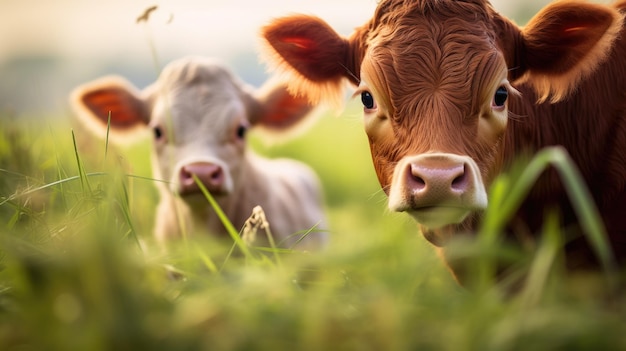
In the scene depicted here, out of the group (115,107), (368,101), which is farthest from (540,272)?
(115,107)

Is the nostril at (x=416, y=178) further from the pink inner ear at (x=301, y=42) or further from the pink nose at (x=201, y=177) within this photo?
the pink nose at (x=201, y=177)

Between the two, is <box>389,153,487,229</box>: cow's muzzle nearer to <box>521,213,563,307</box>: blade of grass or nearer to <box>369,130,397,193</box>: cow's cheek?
<box>369,130,397,193</box>: cow's cheek

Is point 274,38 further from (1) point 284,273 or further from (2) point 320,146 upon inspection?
(2) point 320,146

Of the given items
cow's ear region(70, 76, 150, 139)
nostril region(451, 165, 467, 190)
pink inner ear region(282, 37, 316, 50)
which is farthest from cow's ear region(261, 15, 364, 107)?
cow's ear region(70, 76, 150, 139)

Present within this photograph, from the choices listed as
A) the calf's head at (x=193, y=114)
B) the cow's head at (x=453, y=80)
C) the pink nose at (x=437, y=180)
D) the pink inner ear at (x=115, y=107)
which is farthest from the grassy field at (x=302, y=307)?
the pink inner ear at (x=115, y=107)

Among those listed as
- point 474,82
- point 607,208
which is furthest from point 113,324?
point 607,208

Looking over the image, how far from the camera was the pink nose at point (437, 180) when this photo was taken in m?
2.80

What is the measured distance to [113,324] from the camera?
1625 mm

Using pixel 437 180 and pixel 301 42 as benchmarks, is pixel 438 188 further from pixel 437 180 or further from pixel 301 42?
pixel 301 42

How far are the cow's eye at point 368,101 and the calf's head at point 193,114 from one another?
179 centimetres

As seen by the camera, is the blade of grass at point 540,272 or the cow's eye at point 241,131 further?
the cow's eye at point 241,131

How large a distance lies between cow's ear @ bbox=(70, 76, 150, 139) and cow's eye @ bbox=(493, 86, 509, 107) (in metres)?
3.65

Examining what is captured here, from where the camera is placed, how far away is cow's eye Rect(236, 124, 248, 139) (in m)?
5.73

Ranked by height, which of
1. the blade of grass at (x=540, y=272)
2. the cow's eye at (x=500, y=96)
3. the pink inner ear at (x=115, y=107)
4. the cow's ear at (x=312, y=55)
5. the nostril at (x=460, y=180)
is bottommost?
the pink inner ear at (x=115, y=107)
